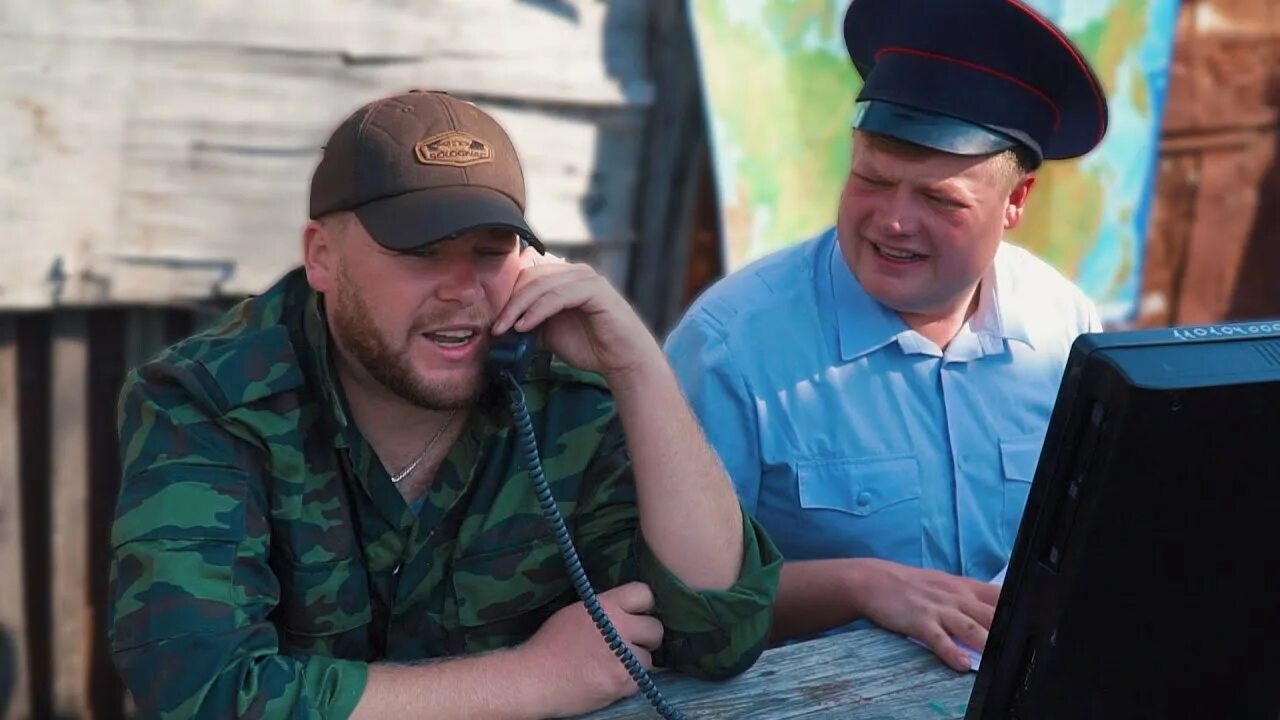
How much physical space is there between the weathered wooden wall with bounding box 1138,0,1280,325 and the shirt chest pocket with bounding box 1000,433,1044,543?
3173 millimetres

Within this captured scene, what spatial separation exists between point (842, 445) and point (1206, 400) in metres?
1.31

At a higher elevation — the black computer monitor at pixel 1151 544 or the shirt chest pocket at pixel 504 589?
the black computer monitor at pixel 1151 544

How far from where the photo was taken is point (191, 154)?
3625mm

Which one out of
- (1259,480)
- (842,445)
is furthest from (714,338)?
(1259,480)

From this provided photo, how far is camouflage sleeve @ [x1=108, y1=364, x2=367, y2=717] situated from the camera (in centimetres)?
187

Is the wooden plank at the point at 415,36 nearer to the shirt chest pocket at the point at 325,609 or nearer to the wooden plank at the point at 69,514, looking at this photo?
the wooden plank at the point at 69,514

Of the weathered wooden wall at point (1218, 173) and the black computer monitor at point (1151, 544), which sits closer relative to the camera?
the black computer monitor at point (1151, 544)

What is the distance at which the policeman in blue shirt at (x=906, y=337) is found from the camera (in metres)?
2.74

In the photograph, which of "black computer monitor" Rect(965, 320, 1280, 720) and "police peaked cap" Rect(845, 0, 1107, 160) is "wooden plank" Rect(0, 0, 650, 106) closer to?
"police peaked cap" Rect(845, 0, 1107, 160)

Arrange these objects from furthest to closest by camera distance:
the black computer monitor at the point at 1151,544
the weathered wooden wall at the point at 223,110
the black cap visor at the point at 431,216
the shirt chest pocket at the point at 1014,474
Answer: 1. the weathered wooden wall at the point at 223,110
2. the shirt chest pocket at the point at 1014,474
3. the black cap visor at the point at 431,216
4. the black computer monitor at the point at 1151,544

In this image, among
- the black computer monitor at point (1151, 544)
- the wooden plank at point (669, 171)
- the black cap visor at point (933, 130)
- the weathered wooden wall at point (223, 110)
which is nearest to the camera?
the black computer monitor at point (1151, 544)

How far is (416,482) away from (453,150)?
0.51 meters

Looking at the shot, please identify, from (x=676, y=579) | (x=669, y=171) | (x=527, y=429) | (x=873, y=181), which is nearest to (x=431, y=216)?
(x=527, y=429)

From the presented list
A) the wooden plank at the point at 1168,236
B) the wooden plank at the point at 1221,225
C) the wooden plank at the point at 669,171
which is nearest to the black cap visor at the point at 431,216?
the wooden plank at the point at 669,171
